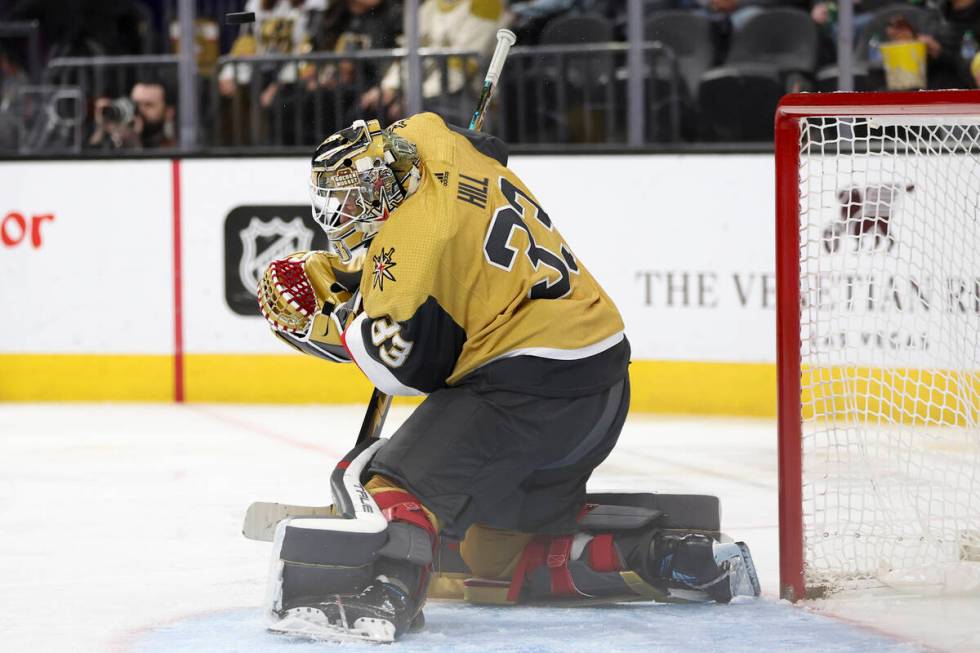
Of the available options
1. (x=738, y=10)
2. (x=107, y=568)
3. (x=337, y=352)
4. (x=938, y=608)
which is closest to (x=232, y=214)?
(x=738, y=10)

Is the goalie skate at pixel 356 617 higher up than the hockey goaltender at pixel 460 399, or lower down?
lower down

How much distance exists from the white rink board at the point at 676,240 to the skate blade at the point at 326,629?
11.3ft

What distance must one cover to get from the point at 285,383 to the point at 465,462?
12.2 feet

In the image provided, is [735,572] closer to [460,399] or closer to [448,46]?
[460,399]

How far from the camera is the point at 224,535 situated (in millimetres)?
3715

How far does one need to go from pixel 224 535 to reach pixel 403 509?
1.13 meters

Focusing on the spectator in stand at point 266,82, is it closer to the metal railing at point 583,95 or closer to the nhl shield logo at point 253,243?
the nhl shield logo at point 253,243

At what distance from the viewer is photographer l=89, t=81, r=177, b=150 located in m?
6.73

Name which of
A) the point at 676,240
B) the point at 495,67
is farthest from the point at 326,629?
the point at 676,240

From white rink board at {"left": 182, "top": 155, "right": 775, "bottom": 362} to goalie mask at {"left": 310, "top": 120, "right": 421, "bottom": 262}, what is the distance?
3.24 metres

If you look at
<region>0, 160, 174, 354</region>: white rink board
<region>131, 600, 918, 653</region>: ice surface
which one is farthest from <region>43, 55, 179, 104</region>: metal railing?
<region>131, 600, 918, 653</region>: ice surface

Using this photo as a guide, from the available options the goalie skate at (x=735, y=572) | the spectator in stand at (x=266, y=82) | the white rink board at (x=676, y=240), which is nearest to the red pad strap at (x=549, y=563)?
the goalie skate at (x=735, y=572)

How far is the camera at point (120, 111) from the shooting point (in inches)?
266

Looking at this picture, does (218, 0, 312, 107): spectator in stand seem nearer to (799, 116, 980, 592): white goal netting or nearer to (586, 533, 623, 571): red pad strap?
(799, 116, 980, 592): white goal netting
